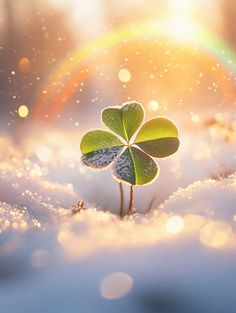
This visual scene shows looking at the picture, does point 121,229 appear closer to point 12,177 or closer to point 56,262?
point 56,262

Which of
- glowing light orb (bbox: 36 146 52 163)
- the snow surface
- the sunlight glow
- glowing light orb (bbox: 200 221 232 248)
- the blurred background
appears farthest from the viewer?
the sunlight glow

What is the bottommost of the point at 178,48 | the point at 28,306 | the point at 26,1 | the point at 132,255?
the point at 28,306

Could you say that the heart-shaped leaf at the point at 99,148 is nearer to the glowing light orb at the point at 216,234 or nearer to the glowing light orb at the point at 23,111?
the glowing light orb at the point at 216,234

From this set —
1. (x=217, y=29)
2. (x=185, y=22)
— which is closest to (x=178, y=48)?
(x=185, y=22)

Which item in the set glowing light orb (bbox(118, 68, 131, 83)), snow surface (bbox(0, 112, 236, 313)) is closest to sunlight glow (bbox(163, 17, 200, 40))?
glowing light orb (bbox(118, 68, 131, 83))

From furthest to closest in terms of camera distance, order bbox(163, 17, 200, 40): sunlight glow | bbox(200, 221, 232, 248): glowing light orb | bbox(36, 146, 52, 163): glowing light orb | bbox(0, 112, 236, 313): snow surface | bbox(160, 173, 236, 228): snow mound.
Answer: bbox(163, 17, 200, 40): sunlight glow
bbox(36, 146, 52, 163): glowing light orb
bbox(160, 173, 236, 228): snow mound
bbox(200, 221, 232, 248): glowing light orb
bbox(0, 112, 236, 313): snow surface

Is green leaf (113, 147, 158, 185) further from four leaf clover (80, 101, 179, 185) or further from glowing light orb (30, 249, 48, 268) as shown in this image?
glowing light orb (30, 249, 48, 268)

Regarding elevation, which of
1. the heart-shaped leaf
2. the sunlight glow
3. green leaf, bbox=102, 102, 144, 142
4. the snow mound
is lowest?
the snow mound
